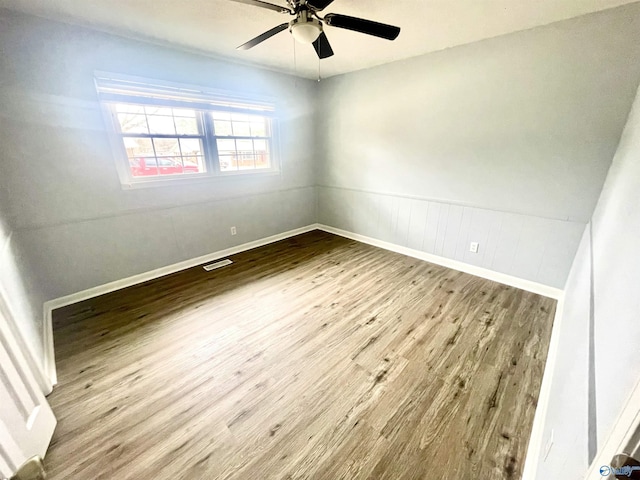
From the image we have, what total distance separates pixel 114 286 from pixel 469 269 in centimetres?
408

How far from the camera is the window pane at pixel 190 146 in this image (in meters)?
3.09

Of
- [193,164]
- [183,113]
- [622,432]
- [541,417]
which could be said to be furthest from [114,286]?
[541,417]

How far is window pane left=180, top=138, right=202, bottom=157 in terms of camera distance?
309 centimetres

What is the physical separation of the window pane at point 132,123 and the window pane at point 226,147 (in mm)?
816

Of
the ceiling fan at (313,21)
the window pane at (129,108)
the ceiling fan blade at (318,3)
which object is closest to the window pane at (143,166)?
the window pane at (129,108)

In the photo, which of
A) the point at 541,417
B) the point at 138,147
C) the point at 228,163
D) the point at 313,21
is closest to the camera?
the point at 541,417

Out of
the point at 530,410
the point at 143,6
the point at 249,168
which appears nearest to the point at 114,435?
the point at 530,410

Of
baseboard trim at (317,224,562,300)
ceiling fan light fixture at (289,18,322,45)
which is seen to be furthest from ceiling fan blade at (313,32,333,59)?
baseboard trim at (317,224,562,300)

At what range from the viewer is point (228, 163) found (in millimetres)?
3529

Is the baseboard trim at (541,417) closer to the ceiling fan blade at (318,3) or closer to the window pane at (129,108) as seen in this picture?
the ceiling fan blade at (318,3)

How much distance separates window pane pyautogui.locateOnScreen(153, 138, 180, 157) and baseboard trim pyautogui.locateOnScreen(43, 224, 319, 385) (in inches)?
51.9

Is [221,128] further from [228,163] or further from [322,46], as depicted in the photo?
[322,46]

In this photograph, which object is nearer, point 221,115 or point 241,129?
point 221,115

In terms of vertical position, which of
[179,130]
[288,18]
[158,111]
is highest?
[288,18]
